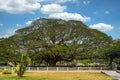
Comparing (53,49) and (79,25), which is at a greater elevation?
(79,25)

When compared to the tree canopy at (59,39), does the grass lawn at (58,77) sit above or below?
below

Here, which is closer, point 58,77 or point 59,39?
point 58,77

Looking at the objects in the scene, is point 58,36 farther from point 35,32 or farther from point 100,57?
point 100,57

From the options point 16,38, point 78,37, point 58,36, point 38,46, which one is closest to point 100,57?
point 78,37

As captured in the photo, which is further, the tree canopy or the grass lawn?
the tree canopy

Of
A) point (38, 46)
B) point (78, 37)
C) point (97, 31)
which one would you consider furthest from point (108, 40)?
point (38, 46)

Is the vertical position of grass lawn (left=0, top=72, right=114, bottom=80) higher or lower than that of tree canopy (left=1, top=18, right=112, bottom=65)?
lower

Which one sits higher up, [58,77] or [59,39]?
[59,39]

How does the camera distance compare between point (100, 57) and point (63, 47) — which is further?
point (100, 57)

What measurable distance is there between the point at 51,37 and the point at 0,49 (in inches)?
319

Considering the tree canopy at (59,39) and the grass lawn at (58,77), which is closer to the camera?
the grass lawn at (58,77)

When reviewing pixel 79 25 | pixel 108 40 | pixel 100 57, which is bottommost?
pixel 100 57

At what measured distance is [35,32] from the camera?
35781 mm

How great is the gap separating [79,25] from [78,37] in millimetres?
1842
